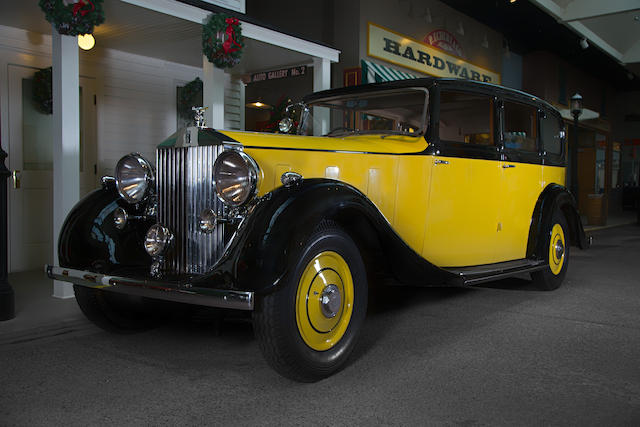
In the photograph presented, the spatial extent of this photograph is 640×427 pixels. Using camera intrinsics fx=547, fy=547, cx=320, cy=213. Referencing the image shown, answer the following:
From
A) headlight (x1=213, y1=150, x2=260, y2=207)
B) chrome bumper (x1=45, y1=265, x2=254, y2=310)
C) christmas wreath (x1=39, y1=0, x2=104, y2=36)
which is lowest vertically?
chrome bumper (x1=45, y1=265, x2=254, y2=310)

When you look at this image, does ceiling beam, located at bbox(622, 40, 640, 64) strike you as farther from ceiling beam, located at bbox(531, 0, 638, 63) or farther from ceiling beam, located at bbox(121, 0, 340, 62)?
ceiling beam, located at bbox(121, 0, 340, 62)

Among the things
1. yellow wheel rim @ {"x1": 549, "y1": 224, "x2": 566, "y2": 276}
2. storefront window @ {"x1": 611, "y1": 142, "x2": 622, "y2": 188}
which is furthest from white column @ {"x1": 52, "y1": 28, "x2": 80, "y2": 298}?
storefront window @ {"x1": 611, "y1": 142, "x2": 622, "y2": 188}

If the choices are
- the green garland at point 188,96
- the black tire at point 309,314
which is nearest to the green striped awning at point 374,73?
the green garland at point 188,96

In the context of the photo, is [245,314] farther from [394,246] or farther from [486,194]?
[486,194]

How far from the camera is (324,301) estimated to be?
2828 mm

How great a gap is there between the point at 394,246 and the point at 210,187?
114 cm

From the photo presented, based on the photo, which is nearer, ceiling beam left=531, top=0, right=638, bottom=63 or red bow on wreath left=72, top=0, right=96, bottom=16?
red bow on wreath left=72, top=0, right=96, bottom=16

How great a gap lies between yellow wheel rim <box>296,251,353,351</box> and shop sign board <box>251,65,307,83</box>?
18.3ft

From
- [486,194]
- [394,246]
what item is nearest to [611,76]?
[486,194]

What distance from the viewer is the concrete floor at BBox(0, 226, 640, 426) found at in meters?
2.39

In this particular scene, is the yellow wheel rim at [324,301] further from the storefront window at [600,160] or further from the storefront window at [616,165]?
the storefront window at [616,165]

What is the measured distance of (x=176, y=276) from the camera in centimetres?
282

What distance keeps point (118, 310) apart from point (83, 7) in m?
2.59

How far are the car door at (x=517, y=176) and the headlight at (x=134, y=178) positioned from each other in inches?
109
